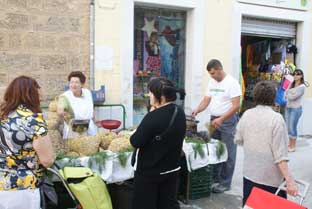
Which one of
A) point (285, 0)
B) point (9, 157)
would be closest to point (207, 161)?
point (9, 157)

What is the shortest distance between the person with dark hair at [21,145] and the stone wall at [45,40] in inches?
133

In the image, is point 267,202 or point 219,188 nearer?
point 267,202

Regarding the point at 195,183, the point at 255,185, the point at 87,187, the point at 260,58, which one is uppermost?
the point at 260,58

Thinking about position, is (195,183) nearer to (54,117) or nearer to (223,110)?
(223,110)

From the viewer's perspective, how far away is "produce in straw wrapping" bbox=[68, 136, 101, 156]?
169 inches

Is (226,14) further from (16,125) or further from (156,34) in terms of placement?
(16,125)

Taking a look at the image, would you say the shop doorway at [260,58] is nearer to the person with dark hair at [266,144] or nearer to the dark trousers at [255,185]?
the dark trousers at [255,185]

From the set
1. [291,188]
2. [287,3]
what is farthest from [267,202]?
[287,3]

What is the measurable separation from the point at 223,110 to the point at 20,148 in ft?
10.0

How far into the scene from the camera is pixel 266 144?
10.7ft

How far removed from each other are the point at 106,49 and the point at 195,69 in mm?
1973

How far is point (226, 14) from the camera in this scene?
826cm

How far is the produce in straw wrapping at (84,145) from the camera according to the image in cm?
429

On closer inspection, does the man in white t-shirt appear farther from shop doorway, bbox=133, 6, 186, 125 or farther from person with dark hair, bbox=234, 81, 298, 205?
shop doorway, bbox=133, 6, 186, 125
